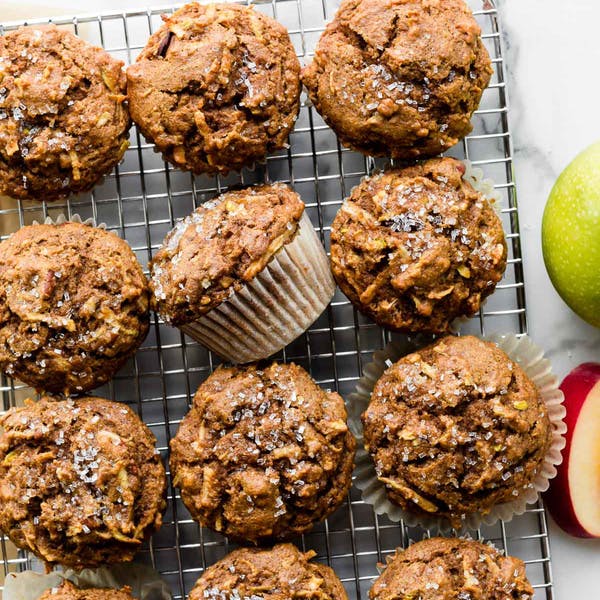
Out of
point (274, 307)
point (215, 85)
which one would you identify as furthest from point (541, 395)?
point (215, 85)

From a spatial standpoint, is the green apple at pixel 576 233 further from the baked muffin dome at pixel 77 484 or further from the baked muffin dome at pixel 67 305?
the baked muffin dome at pixel 77 484

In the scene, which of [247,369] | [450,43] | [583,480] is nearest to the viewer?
[450,43]

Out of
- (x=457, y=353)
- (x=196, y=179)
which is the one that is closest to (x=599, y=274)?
(x=457, y=353)

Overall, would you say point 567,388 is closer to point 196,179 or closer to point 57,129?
point 196,179

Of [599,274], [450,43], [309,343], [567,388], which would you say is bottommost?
[567,388]

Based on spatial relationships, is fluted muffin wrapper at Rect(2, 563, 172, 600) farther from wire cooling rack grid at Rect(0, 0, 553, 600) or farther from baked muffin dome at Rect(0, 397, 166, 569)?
baked muffin dome at Rect(0, 397, 166, 569)

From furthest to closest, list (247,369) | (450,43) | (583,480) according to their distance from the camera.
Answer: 1. (583,480)
2. (247,369)
3. (450,43)

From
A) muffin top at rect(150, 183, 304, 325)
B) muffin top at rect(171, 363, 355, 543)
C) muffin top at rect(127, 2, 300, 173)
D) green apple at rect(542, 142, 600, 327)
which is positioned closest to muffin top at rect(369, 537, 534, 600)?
muffin top at rect(171, 363, 355, 543)

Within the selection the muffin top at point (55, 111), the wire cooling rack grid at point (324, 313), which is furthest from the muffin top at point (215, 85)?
the wire cooling rack grid at point (324, 313)
